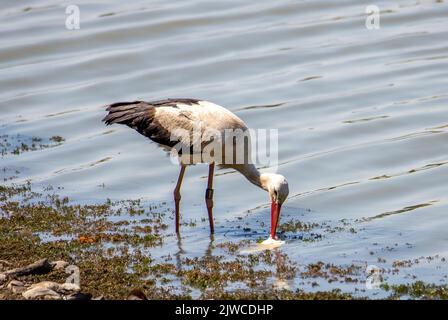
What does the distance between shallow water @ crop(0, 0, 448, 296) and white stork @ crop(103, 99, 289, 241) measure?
2.08ft

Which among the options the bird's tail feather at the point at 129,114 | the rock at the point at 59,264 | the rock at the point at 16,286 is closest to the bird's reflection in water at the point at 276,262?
the rock at the point at 59,264

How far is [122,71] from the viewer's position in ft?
65.9

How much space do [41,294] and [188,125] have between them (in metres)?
4.06

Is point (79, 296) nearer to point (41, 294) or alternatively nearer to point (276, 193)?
point (41, 294)

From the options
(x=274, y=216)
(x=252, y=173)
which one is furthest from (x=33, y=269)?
(x=252, y=173)

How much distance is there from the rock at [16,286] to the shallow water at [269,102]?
242cm

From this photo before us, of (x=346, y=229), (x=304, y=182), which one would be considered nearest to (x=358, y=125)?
(x=304, y=182)

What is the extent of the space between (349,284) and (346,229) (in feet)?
7.97

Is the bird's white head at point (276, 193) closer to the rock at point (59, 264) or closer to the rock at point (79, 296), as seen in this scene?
the rock at point (59, 264)

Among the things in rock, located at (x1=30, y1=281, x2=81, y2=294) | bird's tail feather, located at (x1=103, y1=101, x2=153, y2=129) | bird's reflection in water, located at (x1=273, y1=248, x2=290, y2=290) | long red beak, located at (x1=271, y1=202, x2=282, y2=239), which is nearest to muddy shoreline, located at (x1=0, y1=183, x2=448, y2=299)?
bird's reflection in water, located at (x1=273, y1=248, x2=290, y2=290)

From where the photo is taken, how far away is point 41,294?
28.8 ft

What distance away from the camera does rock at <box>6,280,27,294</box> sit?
9133mm

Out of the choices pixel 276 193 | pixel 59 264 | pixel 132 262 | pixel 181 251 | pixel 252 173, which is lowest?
pixel 181 251

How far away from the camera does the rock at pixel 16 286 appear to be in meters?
9.13
